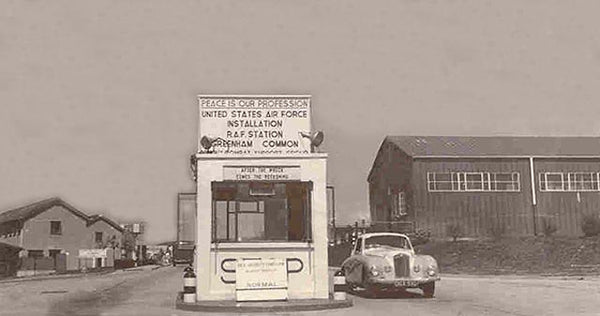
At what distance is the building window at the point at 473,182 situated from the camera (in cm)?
4353

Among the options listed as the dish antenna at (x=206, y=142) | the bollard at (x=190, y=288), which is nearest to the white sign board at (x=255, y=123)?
the dish antenna at (x=206, y=142)

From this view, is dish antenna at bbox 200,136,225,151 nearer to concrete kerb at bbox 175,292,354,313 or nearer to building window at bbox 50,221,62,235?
concrete kerb at bbox 175,292,354,313

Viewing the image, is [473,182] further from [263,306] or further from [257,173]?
[263,306]

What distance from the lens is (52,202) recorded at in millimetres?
68312

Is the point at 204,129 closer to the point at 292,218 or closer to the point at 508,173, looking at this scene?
the point at 292,218

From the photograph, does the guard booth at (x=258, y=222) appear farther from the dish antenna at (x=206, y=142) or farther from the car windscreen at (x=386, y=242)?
the car windscreen at (x=386, y=242)

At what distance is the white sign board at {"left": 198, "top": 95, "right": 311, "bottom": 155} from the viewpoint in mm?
16219

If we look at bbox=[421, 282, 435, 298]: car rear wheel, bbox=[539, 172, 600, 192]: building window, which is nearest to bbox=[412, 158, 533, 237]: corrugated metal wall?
bbox=[539, 172, 600, 192]: building window

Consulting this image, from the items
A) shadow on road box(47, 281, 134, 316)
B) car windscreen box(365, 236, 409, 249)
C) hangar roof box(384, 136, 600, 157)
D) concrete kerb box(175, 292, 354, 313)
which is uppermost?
hangar roof box(384, 136, 600, 157)

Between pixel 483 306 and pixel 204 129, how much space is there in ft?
24.5

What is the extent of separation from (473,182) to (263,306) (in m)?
32.0

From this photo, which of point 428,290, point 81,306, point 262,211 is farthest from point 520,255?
point 81,306

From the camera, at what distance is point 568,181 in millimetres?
44281

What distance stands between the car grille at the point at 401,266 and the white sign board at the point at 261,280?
353cm
